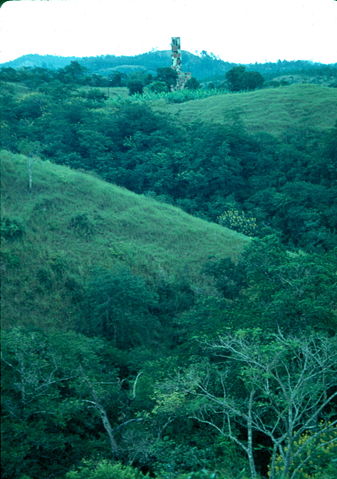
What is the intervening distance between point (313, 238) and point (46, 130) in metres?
15.3

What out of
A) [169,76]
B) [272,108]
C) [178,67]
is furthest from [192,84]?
[272,108]

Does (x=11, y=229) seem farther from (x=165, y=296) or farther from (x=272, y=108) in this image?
(x=272, y=108)

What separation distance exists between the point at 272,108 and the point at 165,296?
23848 millimetres

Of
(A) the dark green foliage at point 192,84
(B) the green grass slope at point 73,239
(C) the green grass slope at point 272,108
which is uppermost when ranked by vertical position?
(A) the dark green foliage at point 192,84

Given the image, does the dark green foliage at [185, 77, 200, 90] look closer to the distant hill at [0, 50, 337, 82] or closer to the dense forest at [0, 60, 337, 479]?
the dense forest at [0, 60, 337, 479]

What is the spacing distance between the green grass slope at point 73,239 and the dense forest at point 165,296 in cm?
6

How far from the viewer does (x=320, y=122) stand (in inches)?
1201

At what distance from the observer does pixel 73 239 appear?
1352 cm

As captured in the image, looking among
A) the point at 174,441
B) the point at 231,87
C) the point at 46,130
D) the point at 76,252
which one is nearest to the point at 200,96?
the point at 231,87

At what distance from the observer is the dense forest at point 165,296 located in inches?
255

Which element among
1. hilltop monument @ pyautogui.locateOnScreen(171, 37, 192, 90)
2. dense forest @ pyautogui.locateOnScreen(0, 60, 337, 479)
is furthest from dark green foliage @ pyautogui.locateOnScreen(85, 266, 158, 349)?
hilltop monument @ pyautogui.locateOnScreen(171, 37, 192, 90)

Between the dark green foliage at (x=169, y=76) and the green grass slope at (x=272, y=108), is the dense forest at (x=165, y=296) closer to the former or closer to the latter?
the green grass slope at (x=272, y=108)

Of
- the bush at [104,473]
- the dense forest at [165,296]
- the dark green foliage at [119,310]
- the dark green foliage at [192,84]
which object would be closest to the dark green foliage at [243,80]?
the dark green foliage at [192,84]

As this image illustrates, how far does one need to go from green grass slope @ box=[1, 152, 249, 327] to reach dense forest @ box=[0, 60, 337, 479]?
61 mm
